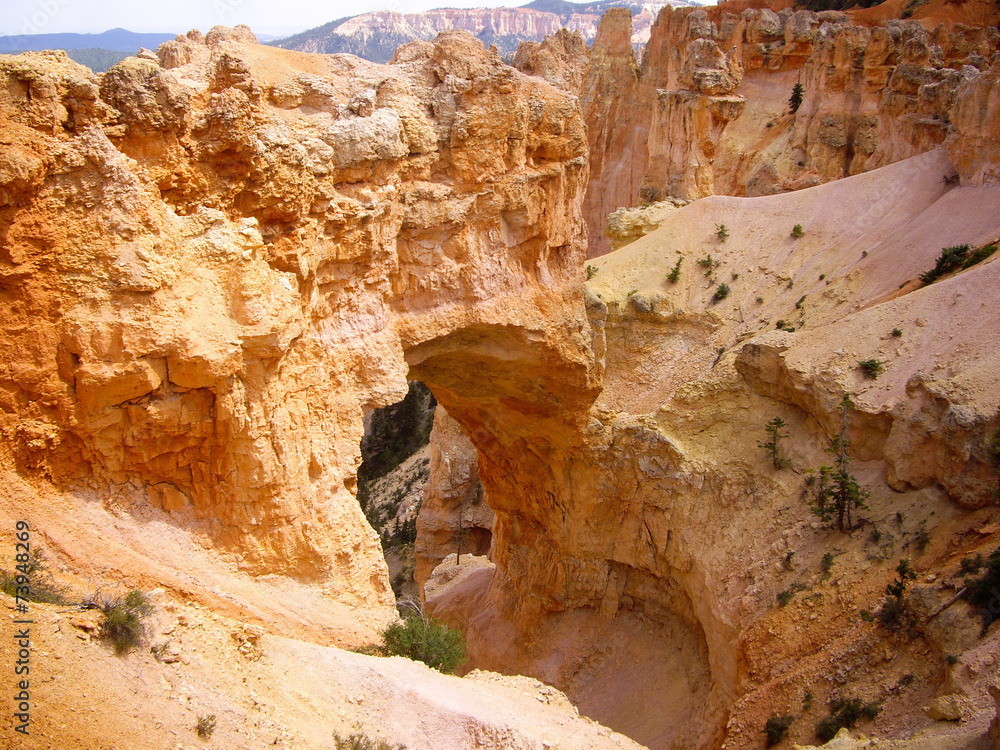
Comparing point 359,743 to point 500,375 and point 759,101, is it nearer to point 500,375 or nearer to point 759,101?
point 500,375

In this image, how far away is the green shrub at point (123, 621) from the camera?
8148mm

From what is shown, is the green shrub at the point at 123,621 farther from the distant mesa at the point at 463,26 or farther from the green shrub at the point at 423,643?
the distant mesa at the point at 463,26

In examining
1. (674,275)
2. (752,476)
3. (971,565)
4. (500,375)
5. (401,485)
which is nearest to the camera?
(971,565)

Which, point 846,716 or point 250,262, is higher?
point 250,262

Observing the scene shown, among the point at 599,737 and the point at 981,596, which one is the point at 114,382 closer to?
the point at 599,737

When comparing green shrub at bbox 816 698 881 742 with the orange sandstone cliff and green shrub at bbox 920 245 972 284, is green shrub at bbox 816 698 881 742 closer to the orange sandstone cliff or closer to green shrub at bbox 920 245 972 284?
the orange sandstone cliff

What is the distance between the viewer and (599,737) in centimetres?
1273

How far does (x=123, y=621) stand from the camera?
8.24 metres

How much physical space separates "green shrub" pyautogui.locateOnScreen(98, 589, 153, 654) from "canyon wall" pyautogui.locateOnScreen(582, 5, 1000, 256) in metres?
32.7

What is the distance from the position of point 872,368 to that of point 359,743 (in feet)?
50.3

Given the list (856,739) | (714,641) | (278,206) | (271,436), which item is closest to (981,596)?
(856,739)

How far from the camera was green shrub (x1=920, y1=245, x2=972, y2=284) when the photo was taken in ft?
70.9

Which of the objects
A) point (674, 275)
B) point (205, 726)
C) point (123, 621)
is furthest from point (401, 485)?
point (205, 726)

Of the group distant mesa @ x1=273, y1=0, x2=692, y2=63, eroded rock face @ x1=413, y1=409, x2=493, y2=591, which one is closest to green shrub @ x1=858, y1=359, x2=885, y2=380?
eroded rock face @ x1=413, y1=409, x2=493, y2=591
